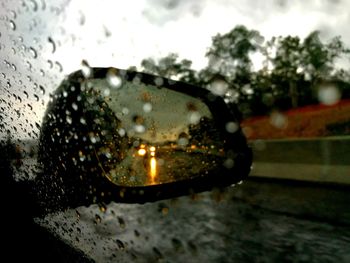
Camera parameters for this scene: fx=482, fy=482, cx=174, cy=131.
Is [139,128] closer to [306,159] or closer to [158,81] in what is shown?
[158,81]

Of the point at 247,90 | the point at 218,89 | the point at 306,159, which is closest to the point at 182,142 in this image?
the point at 218,89

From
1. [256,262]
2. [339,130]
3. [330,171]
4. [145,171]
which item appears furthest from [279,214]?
[339,130]

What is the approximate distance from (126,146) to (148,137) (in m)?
0.12

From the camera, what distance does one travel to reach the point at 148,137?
2430 mm

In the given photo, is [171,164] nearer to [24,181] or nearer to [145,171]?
[145,171]

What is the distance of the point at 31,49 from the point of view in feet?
8.04

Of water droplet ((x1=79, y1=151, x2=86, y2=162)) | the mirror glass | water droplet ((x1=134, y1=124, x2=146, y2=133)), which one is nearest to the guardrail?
the mirror glass

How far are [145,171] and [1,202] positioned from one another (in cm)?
70

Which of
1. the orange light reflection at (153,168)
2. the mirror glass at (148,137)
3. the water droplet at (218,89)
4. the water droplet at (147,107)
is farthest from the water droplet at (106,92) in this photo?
the water droplet at (218,89)

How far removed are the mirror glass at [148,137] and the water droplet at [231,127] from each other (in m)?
0.09

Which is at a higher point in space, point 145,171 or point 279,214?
point 145,171

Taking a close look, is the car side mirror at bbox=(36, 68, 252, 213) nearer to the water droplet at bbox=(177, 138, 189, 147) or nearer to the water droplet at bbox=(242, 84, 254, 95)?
the water droplet at bbox=(177, 138, 189, 147)

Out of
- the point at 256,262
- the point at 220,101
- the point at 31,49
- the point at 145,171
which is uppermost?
the point at 31,49

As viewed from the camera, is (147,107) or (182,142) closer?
(182,142)
